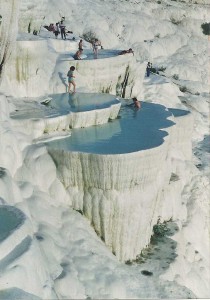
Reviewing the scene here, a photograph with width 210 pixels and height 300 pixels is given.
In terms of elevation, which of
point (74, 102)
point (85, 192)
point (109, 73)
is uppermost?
point (109, 73)

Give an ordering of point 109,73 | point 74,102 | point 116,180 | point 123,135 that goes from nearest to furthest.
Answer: point 116,180 < point 123,135 < point 74,102 < point 109,73

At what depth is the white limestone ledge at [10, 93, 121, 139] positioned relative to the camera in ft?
A: 37.0

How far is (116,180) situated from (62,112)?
109 inches

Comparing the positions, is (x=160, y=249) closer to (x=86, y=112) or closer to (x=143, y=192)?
(x=143, y=192)

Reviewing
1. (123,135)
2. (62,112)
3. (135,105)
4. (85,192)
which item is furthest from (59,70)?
(85,192)

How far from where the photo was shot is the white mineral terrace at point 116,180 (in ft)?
33.9

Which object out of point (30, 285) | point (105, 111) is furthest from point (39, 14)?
point (30, 285)

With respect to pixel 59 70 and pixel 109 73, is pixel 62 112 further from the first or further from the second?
pixel 109 73

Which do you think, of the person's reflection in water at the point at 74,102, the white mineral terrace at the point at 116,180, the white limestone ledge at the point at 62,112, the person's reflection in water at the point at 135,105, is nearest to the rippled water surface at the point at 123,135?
the white mineral terrace at the point at 116,180

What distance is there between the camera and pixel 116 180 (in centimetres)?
1042

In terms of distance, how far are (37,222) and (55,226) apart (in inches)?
20.2

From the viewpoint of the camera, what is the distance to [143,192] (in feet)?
36.1

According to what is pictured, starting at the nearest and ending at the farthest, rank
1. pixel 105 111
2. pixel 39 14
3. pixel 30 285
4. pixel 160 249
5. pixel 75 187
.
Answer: pixel 30 285 → pixel 75 187 → pixel 160 249 → pixel 105 111 → pixel 39 14

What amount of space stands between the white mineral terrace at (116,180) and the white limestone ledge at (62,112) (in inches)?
20.4
